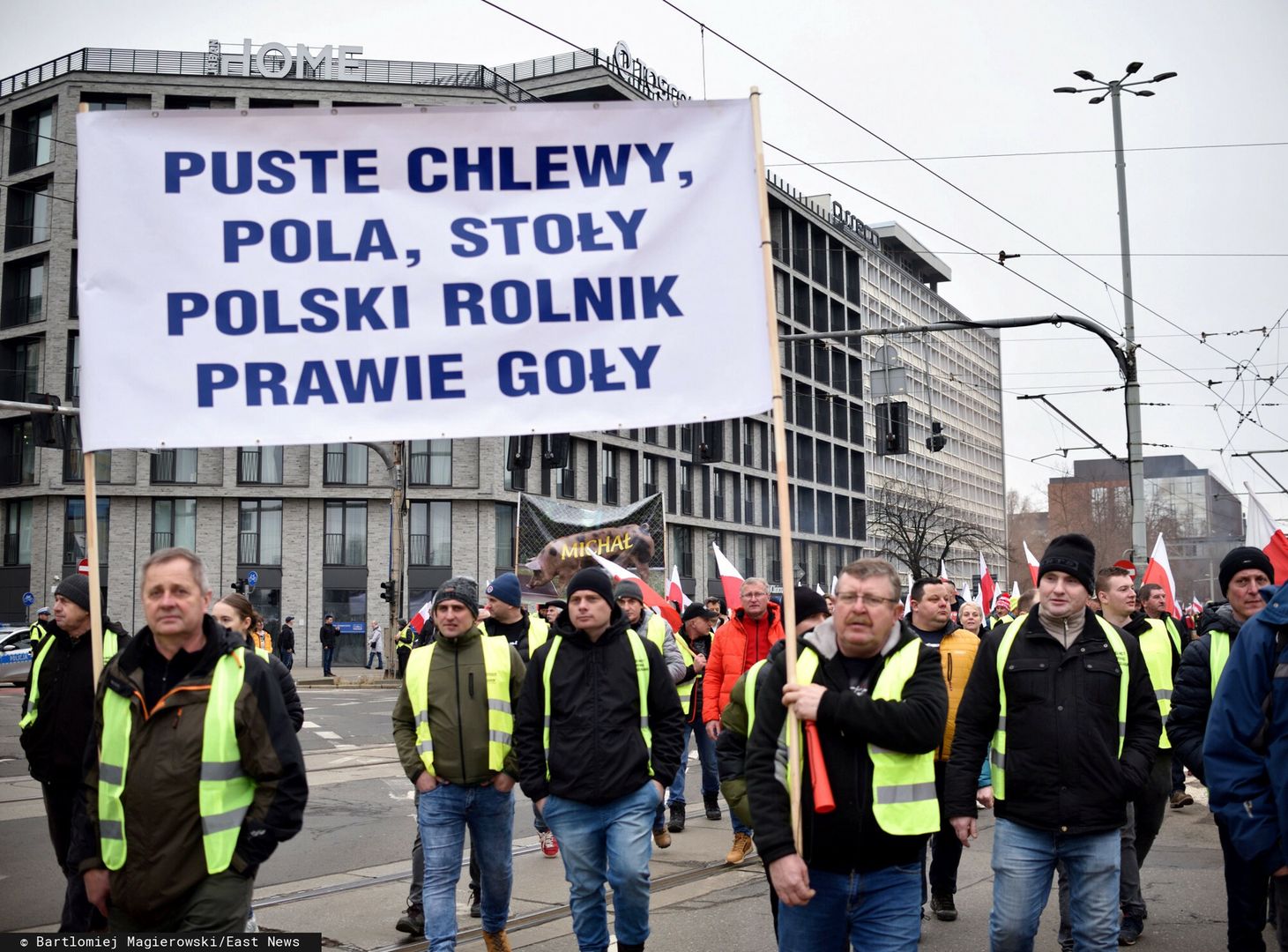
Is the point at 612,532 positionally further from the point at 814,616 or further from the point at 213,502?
the point at 213,502

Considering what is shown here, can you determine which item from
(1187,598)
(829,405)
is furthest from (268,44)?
(1187,598)

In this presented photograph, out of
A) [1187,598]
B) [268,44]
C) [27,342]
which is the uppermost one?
[268,44]

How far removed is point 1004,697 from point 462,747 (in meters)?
2.56

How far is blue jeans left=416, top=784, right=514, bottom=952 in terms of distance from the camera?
6137 millimetres

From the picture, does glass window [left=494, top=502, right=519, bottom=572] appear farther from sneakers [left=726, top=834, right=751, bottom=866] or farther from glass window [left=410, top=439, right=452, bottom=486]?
sneakers [left=726, top=834, right=751, bottom=866]

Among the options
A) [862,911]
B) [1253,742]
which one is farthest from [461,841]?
[1253,742]

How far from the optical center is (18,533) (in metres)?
49.3

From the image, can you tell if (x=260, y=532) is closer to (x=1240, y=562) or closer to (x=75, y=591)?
(x=75, y=591)

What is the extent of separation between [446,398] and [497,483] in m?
44.9

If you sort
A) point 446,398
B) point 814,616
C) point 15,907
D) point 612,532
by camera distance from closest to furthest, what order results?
point 446,398, point 814,616, point 15,907, point 612,532

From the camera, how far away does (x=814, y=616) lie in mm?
6871

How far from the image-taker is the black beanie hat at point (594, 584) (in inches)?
237

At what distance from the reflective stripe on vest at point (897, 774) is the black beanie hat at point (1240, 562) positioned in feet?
8.93

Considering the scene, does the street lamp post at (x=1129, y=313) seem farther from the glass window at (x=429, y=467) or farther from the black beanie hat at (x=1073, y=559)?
the glass window at (x=429, y=467)
